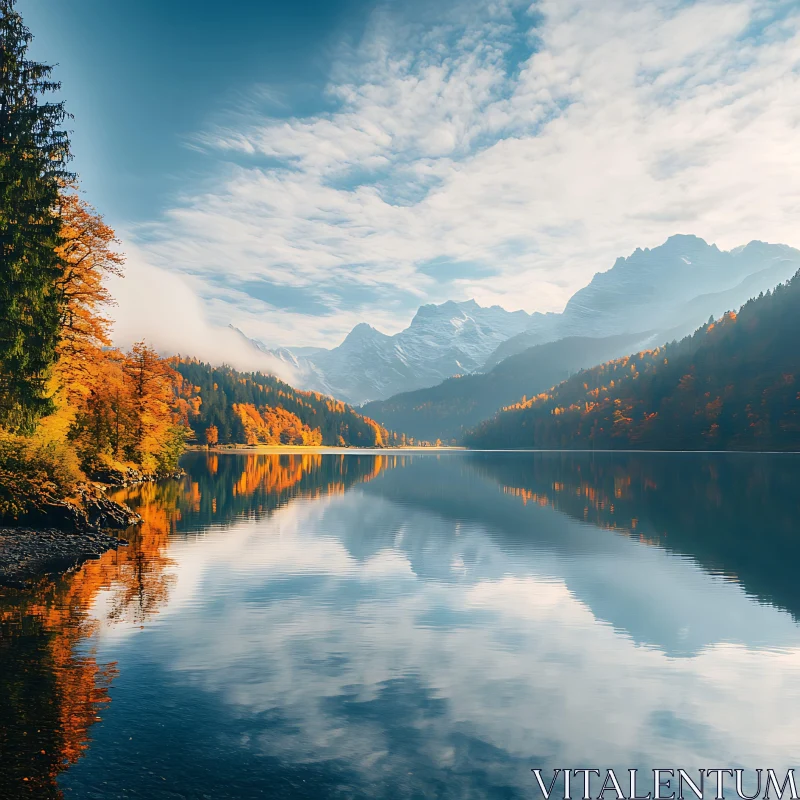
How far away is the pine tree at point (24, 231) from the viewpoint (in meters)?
38.1

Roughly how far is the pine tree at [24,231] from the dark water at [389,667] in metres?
13.0

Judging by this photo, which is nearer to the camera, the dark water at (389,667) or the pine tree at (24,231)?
the dark water at (389,667)

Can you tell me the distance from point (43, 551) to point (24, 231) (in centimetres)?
2087

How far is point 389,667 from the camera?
18.2 metres

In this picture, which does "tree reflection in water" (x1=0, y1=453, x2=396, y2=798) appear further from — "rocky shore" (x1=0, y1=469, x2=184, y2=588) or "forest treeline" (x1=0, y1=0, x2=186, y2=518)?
"forest treeline" (x1=0, y1=0, x2=186, y2=518)

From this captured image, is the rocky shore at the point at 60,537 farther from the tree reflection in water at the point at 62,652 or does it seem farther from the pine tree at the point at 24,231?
the pine tree at the point at 24,231

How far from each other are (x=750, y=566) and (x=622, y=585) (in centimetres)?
953

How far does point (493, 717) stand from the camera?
14914 mm

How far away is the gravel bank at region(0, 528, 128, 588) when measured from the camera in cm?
2847

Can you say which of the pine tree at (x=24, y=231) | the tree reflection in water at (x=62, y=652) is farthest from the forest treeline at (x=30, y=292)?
the tree reflection in water at (x=62, y=652)

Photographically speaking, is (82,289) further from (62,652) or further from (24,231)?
(62,652)

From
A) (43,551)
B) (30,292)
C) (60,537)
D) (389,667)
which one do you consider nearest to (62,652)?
(389,667)

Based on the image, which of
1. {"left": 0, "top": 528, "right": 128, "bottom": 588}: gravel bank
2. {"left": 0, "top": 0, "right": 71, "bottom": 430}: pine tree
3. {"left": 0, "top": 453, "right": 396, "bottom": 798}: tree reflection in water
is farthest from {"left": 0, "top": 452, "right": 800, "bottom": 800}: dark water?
{"left": 0, "top": 0, "right": 71, "bottom": 430}: pine tree

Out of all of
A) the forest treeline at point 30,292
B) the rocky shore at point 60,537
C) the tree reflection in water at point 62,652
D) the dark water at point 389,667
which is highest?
the forest treeline at point 30,292
